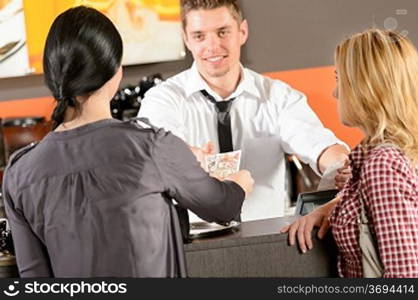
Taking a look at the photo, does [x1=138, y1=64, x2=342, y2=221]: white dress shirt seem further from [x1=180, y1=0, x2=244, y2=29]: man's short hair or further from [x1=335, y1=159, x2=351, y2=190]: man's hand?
[x1=335, y1=159, x2=351, y2=190]: man's hand

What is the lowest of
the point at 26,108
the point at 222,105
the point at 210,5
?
the point at 26,108

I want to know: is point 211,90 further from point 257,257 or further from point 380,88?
point 380,88

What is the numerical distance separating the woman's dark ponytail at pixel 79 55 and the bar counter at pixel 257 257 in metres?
0.47

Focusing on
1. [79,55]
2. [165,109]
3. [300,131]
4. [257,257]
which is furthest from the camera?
[165,109]

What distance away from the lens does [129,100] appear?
15.3ft

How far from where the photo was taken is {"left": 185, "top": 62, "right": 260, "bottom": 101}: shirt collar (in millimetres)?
3279

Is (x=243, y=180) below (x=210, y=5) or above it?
below

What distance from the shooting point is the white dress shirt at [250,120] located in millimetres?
3271

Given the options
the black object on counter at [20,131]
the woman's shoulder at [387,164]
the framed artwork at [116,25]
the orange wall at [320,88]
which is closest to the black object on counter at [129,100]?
the framed artwork at [116,25]

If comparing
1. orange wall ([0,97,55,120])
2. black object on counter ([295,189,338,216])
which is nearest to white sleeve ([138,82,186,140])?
black object on counter ([295,189,338,216])

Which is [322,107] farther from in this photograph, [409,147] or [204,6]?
[409,147]

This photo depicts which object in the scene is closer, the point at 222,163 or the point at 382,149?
the point at 382,149

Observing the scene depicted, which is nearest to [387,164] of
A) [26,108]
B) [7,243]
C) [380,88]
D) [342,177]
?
[380,88]

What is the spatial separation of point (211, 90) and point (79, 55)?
5.46ft
